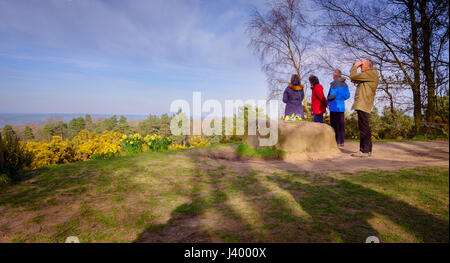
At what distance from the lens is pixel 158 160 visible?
227 inches

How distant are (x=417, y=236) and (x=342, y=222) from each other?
61cm

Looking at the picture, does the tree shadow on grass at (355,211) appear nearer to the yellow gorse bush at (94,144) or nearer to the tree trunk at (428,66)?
the tree trunk at (428,66)

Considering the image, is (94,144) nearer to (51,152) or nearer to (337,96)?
(51,152)

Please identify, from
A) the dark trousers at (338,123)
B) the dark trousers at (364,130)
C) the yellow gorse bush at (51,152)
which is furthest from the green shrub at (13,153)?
the dark trousers at (338,123)

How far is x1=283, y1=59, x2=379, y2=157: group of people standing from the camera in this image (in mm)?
5352

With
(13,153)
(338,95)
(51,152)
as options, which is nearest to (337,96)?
(338,95)

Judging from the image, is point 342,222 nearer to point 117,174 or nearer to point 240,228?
point 240,228

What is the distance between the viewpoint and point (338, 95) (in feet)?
23.6

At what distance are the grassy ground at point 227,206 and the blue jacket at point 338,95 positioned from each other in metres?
3.46

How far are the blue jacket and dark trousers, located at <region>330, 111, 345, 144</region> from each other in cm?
25

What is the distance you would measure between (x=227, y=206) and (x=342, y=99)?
5.79 meters

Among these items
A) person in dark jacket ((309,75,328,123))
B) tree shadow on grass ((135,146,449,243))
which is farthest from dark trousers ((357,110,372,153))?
tree shadow on grass ((135,146,449,243))

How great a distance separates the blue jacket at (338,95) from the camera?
284 inches

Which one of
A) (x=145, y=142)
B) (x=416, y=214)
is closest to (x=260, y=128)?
(x=145, y=142)
